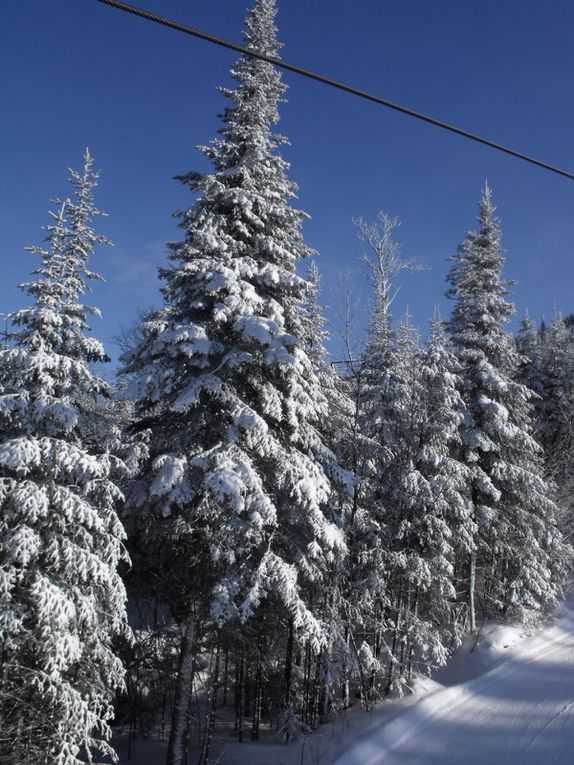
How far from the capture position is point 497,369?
1838cm

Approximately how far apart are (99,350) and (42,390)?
53.4 inches

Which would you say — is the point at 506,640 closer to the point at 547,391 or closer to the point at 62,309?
the point at 62,309

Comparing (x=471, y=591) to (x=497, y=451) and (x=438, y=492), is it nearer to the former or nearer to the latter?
(x=497, y=451)

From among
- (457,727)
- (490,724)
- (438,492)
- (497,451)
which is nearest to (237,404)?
(438,492)

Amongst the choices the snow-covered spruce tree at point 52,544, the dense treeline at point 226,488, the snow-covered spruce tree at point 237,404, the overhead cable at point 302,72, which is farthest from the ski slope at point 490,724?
the overhead cable at point 302,72

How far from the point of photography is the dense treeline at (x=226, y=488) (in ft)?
25.7

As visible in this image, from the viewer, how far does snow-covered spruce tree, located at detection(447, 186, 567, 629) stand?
17422 mm

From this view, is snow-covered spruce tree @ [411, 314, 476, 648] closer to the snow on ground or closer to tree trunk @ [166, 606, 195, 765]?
the snow on ground

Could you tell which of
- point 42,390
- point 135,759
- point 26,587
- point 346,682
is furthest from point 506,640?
point 42,390

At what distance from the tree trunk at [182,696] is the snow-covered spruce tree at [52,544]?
1.45 meters

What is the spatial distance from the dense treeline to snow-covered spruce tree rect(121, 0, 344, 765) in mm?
51

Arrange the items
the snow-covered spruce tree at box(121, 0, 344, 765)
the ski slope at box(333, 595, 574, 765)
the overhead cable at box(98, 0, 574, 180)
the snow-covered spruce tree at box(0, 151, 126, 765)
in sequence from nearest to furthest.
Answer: the overhead cable at box(98, 0, 574, 180)
the snow-covered spruce tree at box(0, 151, 126, 765)
the snow-covered spruce tree at box(121, 0, 344, 765)
the ski slope at box(333, 595, 574, 765)

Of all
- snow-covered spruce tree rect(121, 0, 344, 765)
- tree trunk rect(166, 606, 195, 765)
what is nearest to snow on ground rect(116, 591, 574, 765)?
tree trunk rect(166, 606, 195, 765)

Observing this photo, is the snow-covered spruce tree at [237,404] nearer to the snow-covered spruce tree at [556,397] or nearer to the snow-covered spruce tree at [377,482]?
the snow-covered spruce tree at [377,482]
